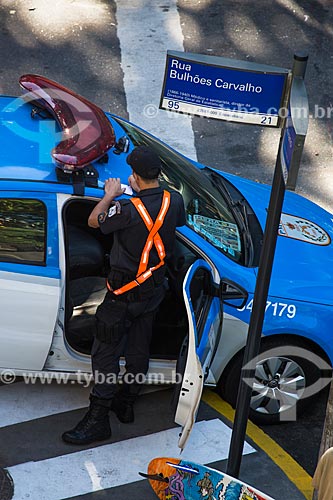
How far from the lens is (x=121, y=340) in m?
5.81

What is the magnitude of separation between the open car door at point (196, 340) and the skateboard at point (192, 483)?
0.84ft

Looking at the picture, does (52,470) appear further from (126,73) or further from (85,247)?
(126,73)

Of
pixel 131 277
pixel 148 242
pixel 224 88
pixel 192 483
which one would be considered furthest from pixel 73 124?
pixel 192 483

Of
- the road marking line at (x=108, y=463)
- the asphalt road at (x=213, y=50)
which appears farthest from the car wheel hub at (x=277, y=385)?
the asphalt road at (x=213, y=50)

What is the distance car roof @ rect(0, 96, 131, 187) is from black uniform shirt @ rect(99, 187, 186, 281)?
339 millimetres

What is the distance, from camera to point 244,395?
4.93m

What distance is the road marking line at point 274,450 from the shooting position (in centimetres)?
580

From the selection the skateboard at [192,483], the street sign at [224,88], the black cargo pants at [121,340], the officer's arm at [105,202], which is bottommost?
the skateboard at [192,483]

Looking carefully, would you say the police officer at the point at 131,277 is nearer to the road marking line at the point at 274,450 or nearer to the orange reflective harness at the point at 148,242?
the orange reflective harness at the point at 148,242

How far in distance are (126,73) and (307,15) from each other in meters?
2.88

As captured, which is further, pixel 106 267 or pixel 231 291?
pixel 106 267

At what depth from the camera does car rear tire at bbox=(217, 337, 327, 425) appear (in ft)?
20.1

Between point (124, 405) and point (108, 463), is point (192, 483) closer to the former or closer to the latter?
point (108, 463)

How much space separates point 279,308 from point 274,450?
973mm
